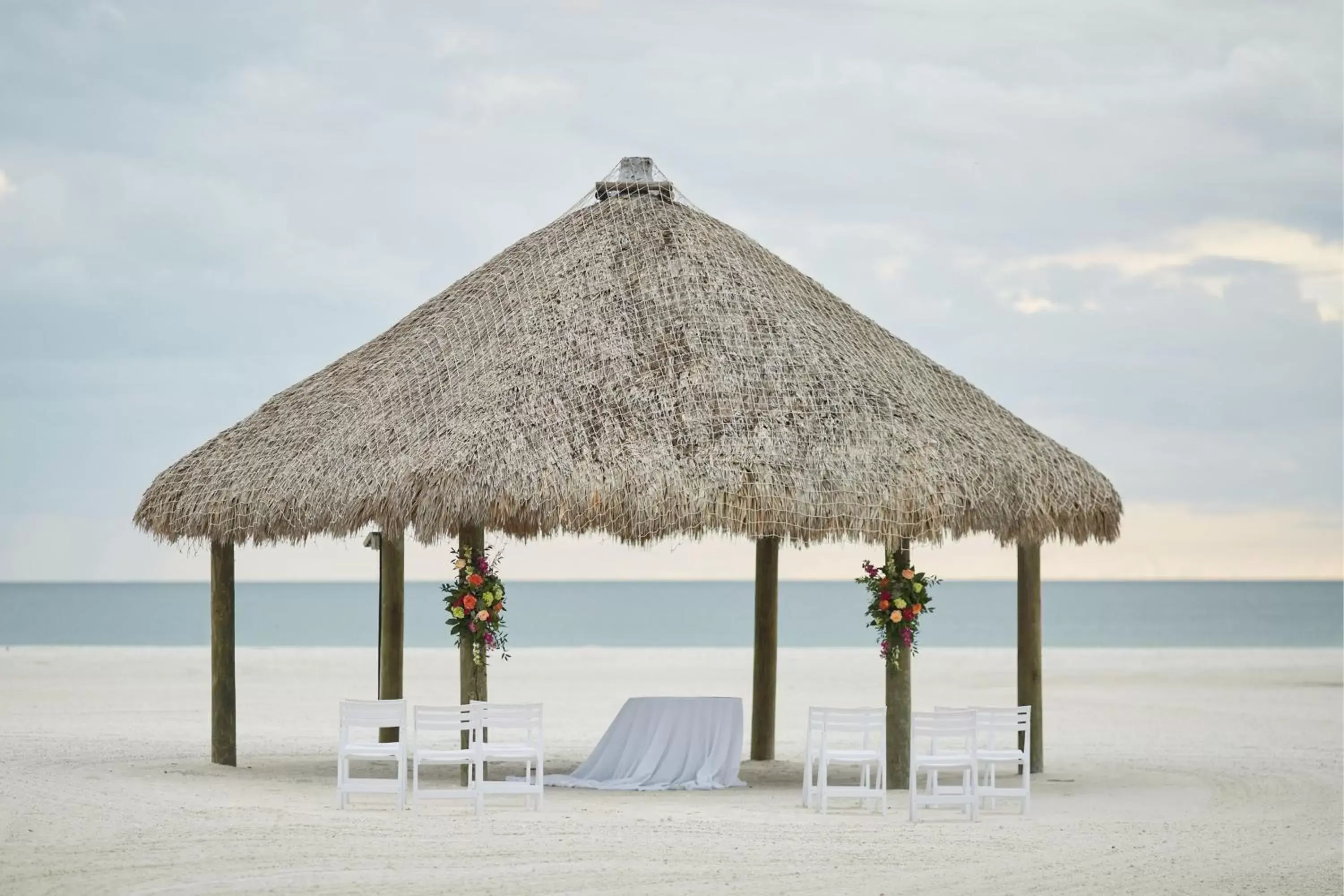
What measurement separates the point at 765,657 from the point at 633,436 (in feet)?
11.0

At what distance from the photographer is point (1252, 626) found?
201 feet

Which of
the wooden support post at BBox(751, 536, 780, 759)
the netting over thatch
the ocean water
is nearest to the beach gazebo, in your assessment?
the netting over thatch

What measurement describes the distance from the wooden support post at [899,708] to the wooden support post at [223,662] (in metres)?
4.72

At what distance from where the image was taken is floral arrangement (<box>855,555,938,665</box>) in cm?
1095

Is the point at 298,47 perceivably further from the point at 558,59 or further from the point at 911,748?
the point at 911,748

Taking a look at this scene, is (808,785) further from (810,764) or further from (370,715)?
(370,715)

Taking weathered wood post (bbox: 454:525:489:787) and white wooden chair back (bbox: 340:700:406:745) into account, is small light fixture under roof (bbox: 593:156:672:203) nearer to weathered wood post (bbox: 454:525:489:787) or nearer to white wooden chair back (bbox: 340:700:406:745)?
weathered wood post (bbox: 454:525:489:787)

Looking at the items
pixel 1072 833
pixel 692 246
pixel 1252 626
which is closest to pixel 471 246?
pixel 692 246

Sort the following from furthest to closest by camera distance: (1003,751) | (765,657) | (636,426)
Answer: (765,657), (636,426), (1003,751)

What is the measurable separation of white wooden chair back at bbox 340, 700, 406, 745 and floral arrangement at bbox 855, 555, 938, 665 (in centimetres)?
310

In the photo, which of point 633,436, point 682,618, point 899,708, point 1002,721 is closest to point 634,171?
point 633,436

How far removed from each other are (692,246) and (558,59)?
10633mm

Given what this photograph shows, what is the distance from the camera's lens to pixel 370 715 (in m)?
9.82

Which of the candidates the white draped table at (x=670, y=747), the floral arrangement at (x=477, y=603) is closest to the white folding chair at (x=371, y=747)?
the floral arrangement at (x=477, y=603)
